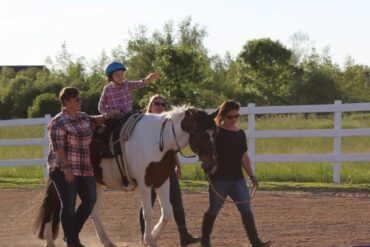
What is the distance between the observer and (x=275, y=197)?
1337 cm

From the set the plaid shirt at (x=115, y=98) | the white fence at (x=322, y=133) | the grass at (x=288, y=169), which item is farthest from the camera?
the grass at (x=288, y=169)

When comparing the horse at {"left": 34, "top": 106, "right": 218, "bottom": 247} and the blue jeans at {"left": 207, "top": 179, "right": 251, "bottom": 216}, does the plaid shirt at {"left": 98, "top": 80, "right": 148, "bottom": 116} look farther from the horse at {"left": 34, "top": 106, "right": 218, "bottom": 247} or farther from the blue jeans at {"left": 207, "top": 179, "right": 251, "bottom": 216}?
the blue jeans at {"left": 207, "top": 179, "right": 251, "bottom": 216}

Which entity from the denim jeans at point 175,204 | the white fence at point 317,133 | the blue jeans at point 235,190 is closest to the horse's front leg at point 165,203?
the blue jeans at point 235,190

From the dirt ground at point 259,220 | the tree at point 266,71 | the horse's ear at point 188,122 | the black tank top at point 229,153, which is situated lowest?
the dirt ground at point 259,220

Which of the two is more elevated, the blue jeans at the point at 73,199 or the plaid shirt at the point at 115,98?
the plaid shirt at the point at 115,98

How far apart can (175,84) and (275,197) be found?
854 inches

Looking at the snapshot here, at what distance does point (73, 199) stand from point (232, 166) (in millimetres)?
1552

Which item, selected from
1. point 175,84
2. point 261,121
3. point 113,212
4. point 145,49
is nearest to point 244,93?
point 145,49

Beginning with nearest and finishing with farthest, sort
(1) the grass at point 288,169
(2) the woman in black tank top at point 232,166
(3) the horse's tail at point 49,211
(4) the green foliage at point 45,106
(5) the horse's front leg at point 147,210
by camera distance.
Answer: (2) the woman in black tank top at point 232,166, (5) the horse's front leg at point 147,210, (3) the horse's tail at point 49,211, (1) the grass at point 288,169, (4) the green foliage at point 45,106

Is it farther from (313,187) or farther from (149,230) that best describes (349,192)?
(149,230)

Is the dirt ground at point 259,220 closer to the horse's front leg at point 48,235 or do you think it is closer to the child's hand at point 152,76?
the horse's front leg at point 48,235

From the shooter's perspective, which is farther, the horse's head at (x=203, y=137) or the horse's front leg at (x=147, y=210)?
the horse's front leg at (x=147, y=210)

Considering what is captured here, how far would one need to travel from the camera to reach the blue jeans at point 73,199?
26.1 ft

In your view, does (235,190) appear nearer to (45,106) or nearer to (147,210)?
(147,210)
